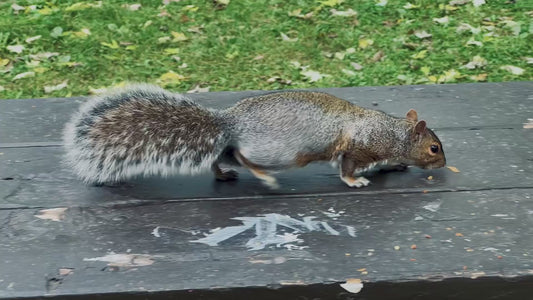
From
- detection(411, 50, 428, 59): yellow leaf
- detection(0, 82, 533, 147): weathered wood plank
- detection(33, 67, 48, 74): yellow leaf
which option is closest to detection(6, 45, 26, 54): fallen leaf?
detection(33, 67, 48, 74): yellow leaf

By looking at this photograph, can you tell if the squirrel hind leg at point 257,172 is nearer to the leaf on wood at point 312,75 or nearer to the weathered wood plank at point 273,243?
the weathered wood plank at point 273,243

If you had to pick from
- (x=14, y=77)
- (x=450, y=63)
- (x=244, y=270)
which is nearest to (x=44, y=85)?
(x=14, y=77)

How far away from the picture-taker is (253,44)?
17.6 feet

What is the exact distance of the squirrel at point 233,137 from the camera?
7.32 ft

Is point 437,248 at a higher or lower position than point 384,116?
lower

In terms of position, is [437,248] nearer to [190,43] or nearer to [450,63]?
[450,63]

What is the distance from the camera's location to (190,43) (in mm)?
5406

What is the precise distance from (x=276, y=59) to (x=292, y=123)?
9.37 ft

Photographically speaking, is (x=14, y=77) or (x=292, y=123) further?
(x=14, y=77)

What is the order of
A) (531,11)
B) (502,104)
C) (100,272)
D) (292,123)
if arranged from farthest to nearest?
(531,11) < (502,104) < (292,123) < (100,272)

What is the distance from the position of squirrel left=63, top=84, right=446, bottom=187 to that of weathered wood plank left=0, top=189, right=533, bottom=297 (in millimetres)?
138

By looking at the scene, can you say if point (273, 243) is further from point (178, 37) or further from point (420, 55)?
point (178, 37)

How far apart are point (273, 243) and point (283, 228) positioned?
87 mm

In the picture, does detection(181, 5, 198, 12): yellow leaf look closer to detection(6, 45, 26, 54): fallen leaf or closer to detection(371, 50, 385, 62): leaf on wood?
detection(6, 45, 26, 54): fallen leaf
